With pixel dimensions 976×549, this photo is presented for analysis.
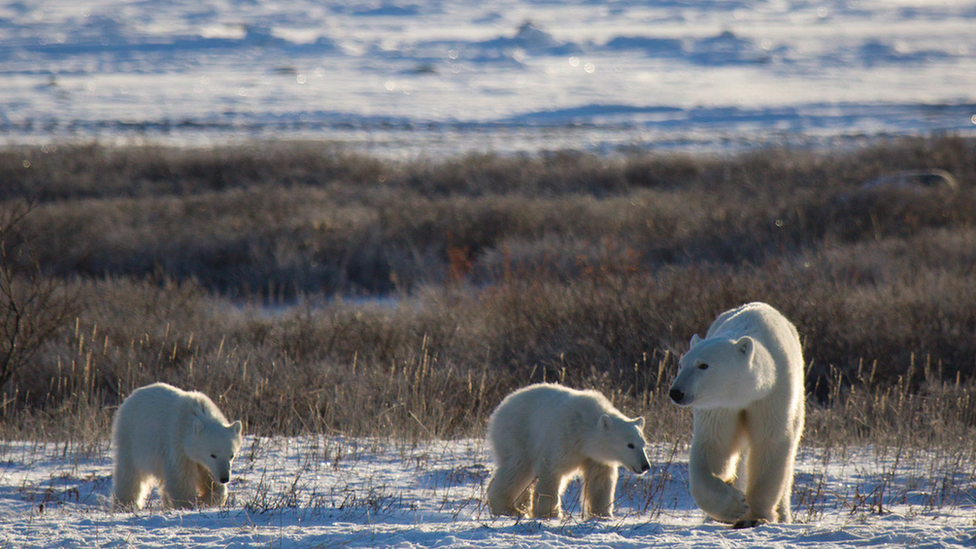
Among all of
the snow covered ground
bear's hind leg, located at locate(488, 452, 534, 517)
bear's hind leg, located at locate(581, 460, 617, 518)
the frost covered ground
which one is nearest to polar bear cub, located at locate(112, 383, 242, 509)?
the frost covered ground

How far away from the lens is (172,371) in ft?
26.1

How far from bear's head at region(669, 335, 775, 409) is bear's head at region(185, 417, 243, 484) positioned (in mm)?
2361

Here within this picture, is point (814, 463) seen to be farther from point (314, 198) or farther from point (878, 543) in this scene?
point (314, 198)

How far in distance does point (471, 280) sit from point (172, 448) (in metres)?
8.88

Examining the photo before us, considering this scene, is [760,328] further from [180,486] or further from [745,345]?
[180,486]

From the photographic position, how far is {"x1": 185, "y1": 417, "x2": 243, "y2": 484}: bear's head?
4500 millimetres

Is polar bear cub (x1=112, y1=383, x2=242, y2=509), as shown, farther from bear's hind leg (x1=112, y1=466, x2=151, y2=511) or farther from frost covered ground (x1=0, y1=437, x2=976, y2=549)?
A: frost covered ground (x1=0, y1=437, x2=976, y2=549)

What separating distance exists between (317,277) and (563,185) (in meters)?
7.83

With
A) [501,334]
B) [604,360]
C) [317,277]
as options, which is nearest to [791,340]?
[604,360]

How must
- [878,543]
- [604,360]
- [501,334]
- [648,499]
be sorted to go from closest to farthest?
[878,543], [648,499], [604,360], [501,334]

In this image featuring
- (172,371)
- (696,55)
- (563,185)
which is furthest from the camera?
(696,55)

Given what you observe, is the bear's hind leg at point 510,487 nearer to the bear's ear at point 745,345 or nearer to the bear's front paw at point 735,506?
the bear's front paw at point 735,506

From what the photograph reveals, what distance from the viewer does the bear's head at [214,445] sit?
4.50m

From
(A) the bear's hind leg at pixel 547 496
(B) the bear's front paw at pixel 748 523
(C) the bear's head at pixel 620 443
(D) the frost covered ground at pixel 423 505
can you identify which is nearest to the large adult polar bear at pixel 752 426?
(B) the bear's front paw at pixel 748 523
